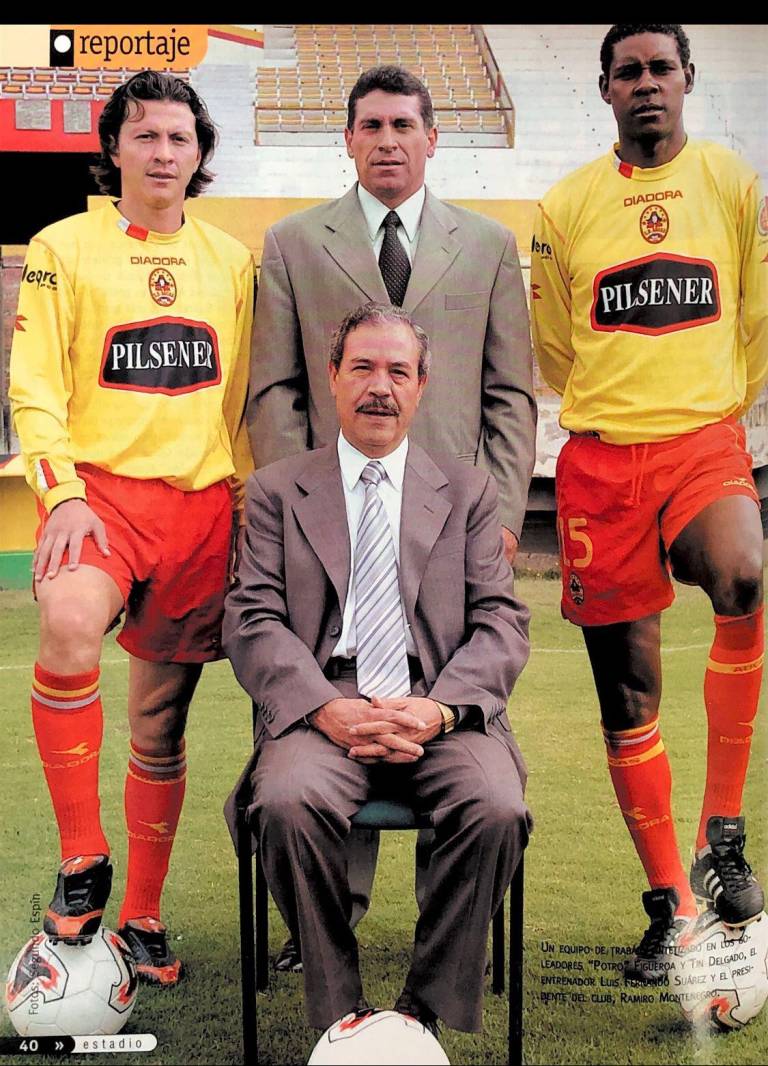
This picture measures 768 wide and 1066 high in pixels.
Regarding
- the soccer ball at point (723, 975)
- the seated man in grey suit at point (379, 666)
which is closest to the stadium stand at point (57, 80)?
the seated man in grey suit at point (379, 666)

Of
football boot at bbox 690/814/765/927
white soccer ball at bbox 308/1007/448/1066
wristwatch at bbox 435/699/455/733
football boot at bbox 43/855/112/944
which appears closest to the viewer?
white soccer ball at bbox 308/1007/448/1066

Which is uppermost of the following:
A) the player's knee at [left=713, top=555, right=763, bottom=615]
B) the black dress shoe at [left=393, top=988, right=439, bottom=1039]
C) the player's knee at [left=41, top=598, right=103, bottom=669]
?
the player's knee at [left=713, top=555, right=763, bottom=615]

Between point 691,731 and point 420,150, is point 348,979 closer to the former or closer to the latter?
point 691,731

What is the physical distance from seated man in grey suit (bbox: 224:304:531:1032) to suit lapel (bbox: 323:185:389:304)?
159 millimetres

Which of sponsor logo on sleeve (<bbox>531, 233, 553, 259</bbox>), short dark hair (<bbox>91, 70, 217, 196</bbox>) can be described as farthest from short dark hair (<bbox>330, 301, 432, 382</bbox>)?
→ short dark hair (<bbox>91, 70, 217, 196</bbox>)

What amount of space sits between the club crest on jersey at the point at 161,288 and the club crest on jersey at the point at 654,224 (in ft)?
3.49

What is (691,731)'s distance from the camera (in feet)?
10.0

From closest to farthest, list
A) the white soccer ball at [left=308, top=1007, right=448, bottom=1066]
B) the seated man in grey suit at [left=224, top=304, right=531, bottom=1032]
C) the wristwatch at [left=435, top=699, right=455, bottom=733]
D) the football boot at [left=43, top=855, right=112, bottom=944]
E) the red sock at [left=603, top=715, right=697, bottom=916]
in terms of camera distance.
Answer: the white soccer ball at [left=308, top=1007, right=448, bottom=1066] < the seated man in grey suit at [left=224, top=304, right=531, bottom=1032] < the wristwatch at [left=435, top=699, right=455, bottom=733] < the football boot at [left=43, top=855, right=112, bottom=944] < the red sock at [left=603, top=715, right=697, bottom=916]

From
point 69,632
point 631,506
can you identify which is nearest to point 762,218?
point 631,506

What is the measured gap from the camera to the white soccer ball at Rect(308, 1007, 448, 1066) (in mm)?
2414

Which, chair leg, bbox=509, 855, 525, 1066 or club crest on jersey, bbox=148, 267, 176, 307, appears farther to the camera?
club crest on jersey, bbox=148, 267, 176, 307

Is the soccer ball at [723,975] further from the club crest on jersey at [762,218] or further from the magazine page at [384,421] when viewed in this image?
the club crest on jersey at [762,218]

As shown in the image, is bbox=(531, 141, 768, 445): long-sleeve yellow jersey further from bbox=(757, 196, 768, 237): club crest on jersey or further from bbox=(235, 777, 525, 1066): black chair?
bbox=(235, 777, 525, 1066): black chair

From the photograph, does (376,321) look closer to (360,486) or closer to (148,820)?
(360,486)
